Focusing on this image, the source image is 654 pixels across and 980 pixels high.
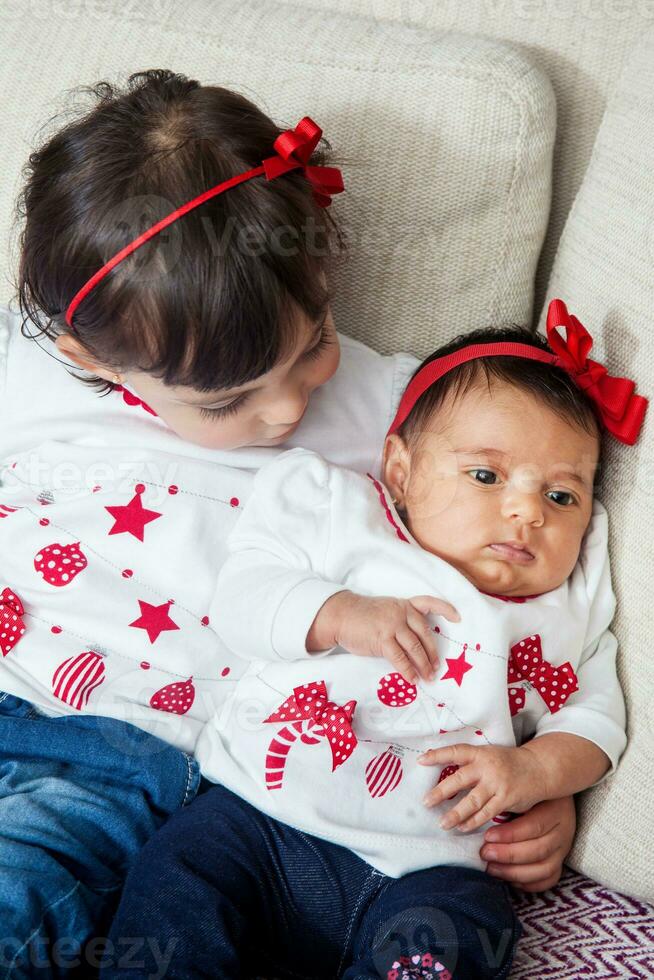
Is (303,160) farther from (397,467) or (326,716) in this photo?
(326,716)

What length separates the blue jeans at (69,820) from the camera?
914mm

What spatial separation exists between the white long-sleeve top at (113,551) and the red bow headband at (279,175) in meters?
0.20

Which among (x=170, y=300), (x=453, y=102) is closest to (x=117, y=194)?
(x=170, y=300)

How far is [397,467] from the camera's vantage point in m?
1.17

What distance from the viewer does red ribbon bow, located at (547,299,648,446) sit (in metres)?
1.07

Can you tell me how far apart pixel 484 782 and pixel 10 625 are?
0.55 m

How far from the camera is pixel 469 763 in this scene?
100 centimetres

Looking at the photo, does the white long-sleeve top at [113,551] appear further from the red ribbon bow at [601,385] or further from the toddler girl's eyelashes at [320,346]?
the red ribbon bow at [601,385]

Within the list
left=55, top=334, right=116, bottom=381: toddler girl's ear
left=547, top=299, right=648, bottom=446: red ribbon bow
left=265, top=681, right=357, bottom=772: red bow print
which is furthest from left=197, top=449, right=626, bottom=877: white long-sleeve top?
left=55, top=334, right=116, bottom=381: toddler girl's ear

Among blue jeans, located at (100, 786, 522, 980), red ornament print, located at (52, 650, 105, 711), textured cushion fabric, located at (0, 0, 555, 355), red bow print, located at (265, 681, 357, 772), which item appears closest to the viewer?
blue jeans, located at (100, 786, 522, 980)

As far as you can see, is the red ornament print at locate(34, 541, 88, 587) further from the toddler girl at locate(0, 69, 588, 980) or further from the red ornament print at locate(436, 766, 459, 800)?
the red ornament print at locate(436, 766, 459, 800)

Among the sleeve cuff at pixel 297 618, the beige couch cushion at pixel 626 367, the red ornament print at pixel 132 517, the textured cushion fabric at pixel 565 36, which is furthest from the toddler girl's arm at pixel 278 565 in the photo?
the textured cushion fabric at pixel 565 36

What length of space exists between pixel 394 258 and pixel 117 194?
1.35ft

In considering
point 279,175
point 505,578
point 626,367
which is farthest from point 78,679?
point 626,367
